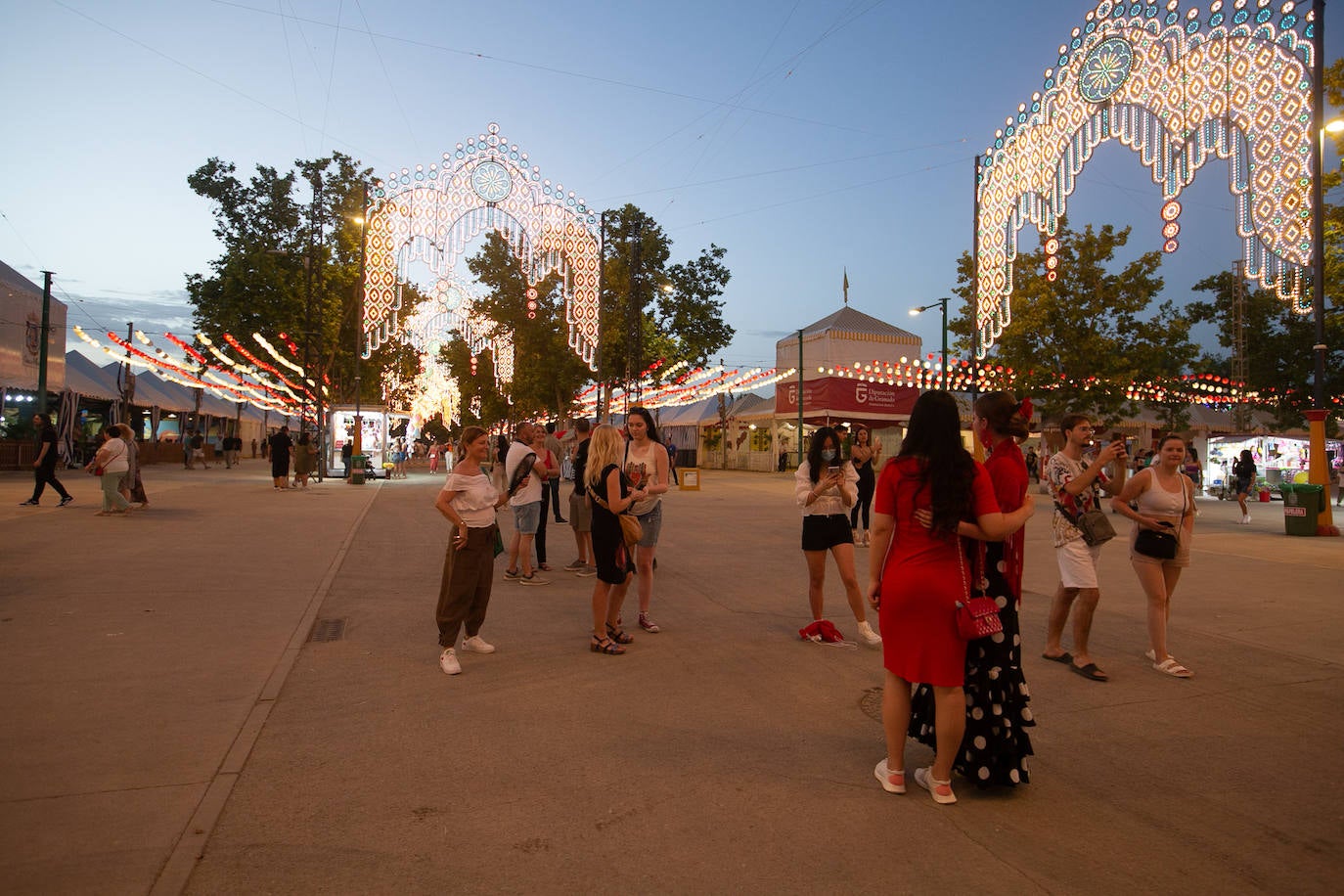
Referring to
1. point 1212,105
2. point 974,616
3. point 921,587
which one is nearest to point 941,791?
point 974,616

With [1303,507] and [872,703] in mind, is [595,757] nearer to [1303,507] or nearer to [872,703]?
[872,703]

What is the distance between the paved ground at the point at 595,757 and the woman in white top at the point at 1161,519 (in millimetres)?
317

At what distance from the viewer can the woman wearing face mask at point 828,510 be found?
6.31m

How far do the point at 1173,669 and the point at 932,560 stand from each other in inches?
126

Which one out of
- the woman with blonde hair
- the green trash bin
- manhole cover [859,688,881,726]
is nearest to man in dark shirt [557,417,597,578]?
the woman with blonde hair

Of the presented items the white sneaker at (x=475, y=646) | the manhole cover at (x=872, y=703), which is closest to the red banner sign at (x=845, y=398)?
the white sneaker at (x=475, y=646)

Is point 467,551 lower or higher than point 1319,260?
lower

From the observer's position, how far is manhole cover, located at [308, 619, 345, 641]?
6441 mm

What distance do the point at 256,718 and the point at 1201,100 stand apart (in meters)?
15.3

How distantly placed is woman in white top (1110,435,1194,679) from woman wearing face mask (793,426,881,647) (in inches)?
70.6

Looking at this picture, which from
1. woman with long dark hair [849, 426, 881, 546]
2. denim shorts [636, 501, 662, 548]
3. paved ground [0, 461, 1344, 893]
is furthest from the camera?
woman with long dark hair [849, 426, 881, 546]

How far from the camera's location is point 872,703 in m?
4.93

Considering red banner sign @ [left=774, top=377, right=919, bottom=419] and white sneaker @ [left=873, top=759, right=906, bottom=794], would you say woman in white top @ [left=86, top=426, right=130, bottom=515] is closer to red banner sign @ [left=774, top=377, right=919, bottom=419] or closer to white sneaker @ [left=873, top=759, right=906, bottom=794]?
white sneaker @ [left=873, top=759, right=906, bottom=794]

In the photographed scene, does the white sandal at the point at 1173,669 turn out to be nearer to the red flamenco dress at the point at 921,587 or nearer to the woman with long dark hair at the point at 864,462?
the red flamenco dress at the point at 921,587
